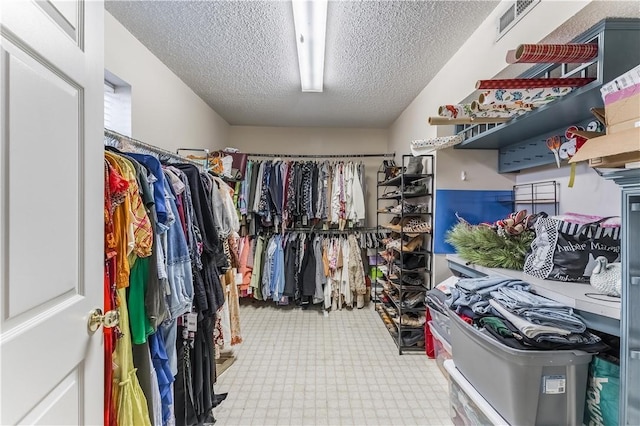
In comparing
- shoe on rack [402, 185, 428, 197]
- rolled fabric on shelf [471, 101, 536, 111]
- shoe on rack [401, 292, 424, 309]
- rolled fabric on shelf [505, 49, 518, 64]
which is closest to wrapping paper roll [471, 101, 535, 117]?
rolled fabric on shelf [471, 101, 536, 111]

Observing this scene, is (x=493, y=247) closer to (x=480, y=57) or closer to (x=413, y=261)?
(x=413, y=261)

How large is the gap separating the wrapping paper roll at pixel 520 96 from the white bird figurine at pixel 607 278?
70 centimetres

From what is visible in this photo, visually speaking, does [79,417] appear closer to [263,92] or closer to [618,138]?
[618,138]

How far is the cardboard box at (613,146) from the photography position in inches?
26.8

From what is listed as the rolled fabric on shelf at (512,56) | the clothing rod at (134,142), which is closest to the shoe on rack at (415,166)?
the rolled fabric on shelf at (512,56)

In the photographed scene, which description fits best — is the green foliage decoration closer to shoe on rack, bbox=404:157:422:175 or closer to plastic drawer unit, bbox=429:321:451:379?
plastic drawer unit, bbox=429:321:451:379

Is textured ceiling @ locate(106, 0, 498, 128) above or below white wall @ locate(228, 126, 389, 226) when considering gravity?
above

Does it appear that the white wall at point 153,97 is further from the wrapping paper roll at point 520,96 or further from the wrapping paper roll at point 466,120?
the wrapping paper roll at point 520,96

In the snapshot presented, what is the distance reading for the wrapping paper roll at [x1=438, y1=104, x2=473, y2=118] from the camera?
1.40 m

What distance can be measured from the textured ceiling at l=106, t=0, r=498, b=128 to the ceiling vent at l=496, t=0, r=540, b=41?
0.33 ft

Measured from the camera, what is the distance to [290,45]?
1.98 m

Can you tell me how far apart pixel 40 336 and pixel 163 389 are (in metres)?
0.86

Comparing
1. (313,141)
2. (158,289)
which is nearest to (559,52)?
(158,289)

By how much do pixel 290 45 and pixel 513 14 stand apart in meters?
1.36
